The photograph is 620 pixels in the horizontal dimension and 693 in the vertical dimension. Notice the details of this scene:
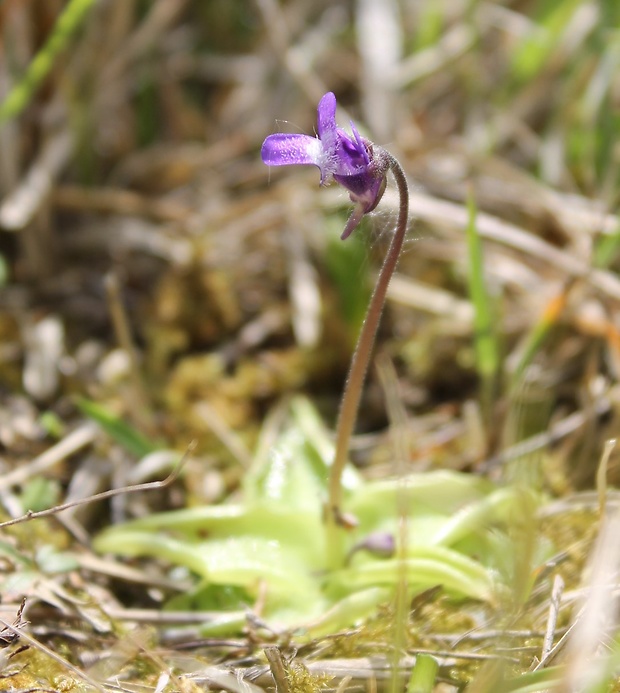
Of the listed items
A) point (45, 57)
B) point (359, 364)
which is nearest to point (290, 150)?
point (359, 364)

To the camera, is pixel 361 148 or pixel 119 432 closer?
pixel 361 148

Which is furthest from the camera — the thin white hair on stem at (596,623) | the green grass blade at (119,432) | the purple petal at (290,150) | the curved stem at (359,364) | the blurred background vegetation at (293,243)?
the blurred background vegetation at (293,243)

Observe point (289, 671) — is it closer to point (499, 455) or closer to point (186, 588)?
point (186, 588)

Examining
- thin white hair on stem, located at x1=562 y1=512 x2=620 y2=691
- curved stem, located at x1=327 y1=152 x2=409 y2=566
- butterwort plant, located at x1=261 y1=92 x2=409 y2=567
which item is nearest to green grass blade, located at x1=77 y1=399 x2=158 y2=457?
curved stem, located at x1=327 y1=152 x2=409 y2=566

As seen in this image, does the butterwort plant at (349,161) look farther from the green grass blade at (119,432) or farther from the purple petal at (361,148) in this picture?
the green grass blade at (119,432)

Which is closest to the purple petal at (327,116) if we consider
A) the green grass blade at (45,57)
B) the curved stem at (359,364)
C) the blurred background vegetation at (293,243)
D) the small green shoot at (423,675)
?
the curved stem at (359,364)

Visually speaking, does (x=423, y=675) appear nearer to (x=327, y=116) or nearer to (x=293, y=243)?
(x=327, y=116)

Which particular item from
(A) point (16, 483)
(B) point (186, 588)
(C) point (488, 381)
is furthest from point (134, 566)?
(C) point (488, 381)
